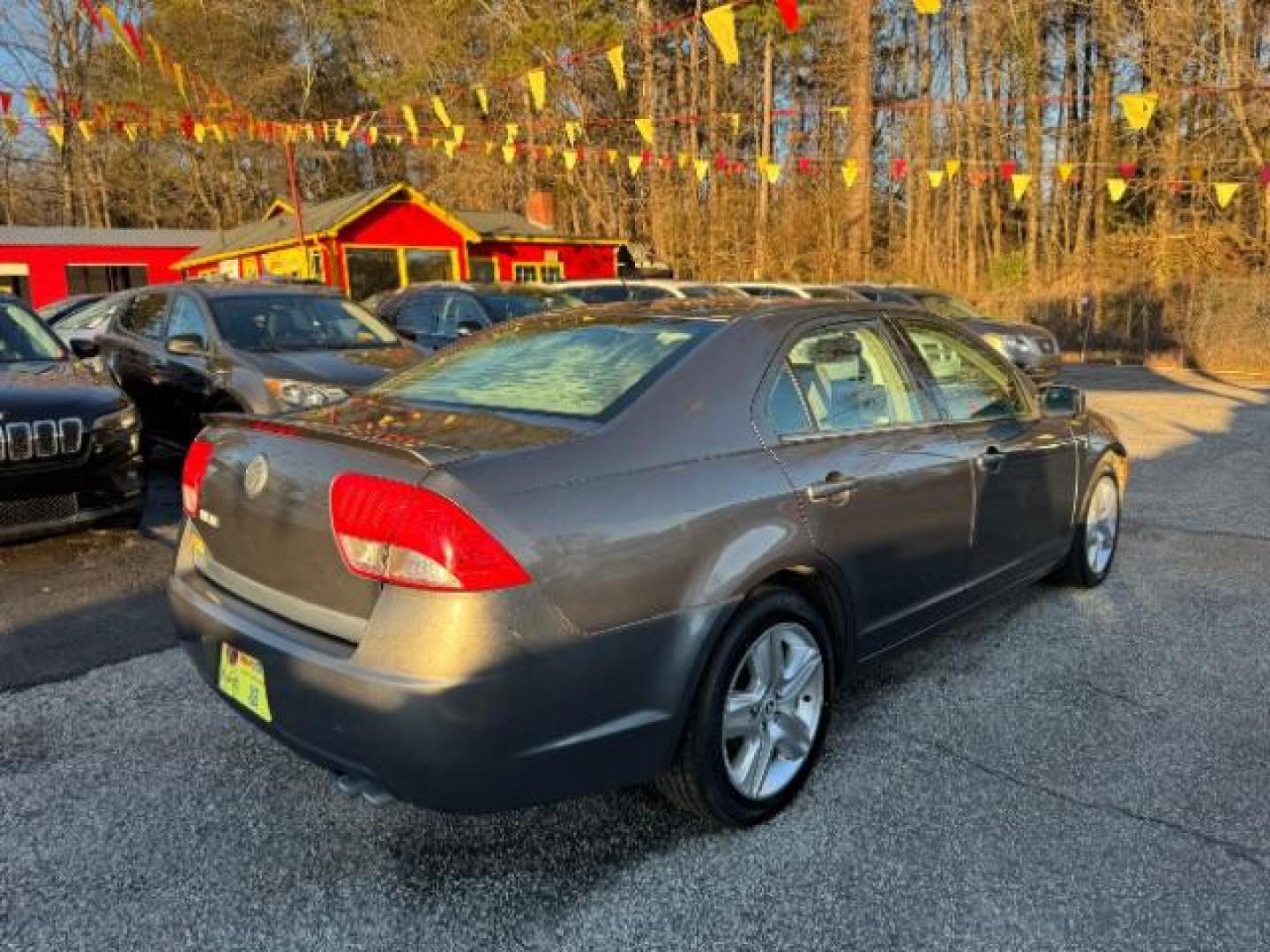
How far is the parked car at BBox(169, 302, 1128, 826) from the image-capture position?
2113mm

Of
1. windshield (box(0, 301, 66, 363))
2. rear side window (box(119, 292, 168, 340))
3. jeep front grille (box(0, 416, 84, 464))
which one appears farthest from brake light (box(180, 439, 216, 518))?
rear side window (box(119, 292, 168, 340))

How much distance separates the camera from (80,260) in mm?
29312

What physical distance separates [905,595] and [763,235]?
24560 millimetres

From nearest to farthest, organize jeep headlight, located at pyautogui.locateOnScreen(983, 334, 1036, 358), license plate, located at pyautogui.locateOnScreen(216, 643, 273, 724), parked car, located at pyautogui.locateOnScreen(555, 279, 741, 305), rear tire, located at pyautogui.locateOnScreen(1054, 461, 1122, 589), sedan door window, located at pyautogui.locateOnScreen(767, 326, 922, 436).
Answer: license plate, located at pyautogui.locateOnScreen(216, 643, 273, 724) → sedan door window, located at pyautogui.locateOnScreen(767, 326, 922, 436) → rear tire, located at pyautogui.locateOnScreen(1054, 461, 1122, 589) → parked car, located at pyautogui.locateOnScreen(555, 279, 741, 305) → jeep headlight, located at pyautogui.locateOnScreen(983, 334, 1036, 358)

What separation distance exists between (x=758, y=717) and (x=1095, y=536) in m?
2.86

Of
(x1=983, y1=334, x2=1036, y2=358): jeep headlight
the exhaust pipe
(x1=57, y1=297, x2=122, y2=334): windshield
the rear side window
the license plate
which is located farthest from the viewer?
(x1=983, y1=334, x2=1036, y2=358): jeep headlight

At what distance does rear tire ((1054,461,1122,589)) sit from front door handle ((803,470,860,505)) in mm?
2099

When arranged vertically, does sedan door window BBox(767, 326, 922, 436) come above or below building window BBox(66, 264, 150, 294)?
below

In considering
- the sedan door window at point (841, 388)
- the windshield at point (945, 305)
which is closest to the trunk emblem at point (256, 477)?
the sedan door window at point (841, 388)

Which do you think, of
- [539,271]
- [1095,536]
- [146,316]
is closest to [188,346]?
[146,316]

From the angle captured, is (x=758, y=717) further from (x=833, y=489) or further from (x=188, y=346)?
(x=188, y=346)

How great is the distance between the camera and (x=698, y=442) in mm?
2568

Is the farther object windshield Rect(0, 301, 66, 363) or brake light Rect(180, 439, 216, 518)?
windshield Rect(0, 301, 66, 363)

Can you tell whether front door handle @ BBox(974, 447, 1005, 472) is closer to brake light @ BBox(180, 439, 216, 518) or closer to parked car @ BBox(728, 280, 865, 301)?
brake light @ BBox(180, 439, 216, 518)
